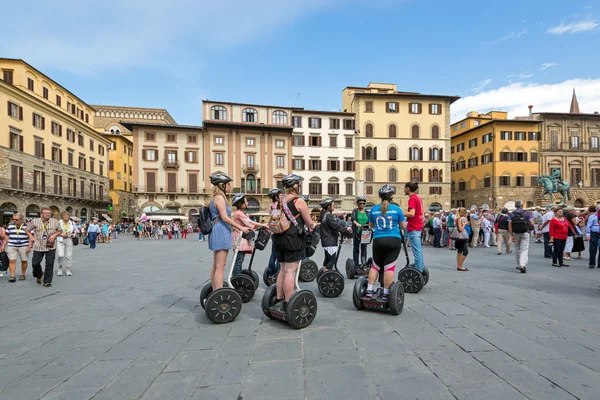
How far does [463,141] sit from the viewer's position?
56.3m

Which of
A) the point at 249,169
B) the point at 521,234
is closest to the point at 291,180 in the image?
the point at 521,234

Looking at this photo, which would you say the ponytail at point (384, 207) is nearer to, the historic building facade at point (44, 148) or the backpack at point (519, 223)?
the backpack at point (519, 223)

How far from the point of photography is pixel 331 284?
20.5 ft

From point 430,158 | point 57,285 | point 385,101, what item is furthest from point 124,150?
point 57,285

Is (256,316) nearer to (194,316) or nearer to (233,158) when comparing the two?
(194,316)

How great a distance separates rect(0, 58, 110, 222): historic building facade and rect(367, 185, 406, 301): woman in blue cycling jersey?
35905 millimetres

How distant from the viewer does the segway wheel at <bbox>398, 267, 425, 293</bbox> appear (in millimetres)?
6348

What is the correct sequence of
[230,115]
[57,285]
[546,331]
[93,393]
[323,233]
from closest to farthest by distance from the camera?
[93,393] → [546,331] → [323,233] → [57,285] → [230,115]

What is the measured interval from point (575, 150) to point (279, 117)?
135 feet

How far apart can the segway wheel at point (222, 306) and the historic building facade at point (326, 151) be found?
143ft

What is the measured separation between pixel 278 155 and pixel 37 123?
1024 inches

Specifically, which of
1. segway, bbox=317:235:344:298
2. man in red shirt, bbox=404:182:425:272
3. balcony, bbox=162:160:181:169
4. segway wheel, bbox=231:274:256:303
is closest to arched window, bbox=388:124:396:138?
balcony, bbox=162:160:181:169

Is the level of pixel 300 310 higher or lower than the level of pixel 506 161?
lower

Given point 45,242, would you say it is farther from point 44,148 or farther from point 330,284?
point 44,148
